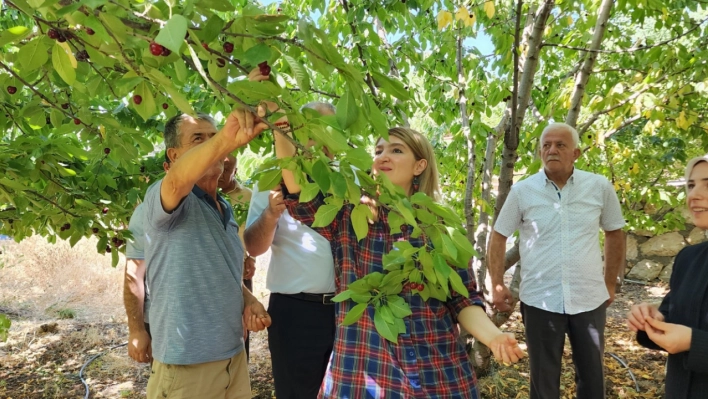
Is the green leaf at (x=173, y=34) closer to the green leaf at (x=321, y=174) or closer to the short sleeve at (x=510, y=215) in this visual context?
the green leaf at (x=321, y=174)

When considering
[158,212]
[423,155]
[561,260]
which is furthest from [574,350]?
[158,212]

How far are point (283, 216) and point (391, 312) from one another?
46.4 inches

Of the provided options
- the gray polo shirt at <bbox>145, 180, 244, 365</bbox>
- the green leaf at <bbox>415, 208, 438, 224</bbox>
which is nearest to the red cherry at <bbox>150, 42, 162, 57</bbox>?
the green leaf at <bbox>415, 208, 438, 224</bbox>

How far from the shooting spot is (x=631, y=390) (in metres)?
3.88

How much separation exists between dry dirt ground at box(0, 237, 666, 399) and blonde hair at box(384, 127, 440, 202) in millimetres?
2430

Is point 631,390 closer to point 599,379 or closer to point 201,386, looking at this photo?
point 599,379

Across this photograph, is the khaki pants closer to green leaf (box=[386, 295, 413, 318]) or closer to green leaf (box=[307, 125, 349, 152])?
green leaf (box=[386, 295, 413, 318])

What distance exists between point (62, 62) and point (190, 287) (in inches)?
39.5

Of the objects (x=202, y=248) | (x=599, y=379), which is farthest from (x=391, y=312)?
(x=599, y=379)

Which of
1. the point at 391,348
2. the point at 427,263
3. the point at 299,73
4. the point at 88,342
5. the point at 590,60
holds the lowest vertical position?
the point at 88,342

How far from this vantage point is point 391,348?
144cm

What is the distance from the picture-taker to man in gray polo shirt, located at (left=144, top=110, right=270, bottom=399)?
1.74 m

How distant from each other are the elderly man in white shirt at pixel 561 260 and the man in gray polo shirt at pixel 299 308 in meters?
1.25

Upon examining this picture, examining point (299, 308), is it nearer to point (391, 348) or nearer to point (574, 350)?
point (391, 348)
